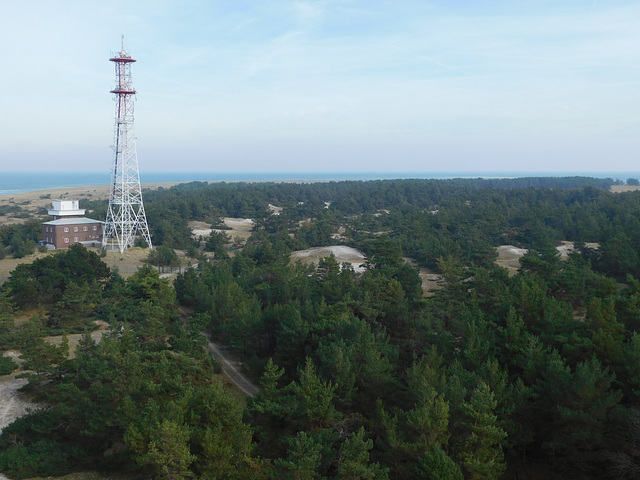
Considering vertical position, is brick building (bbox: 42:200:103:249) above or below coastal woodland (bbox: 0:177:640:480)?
above

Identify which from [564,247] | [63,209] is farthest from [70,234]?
[564,247]

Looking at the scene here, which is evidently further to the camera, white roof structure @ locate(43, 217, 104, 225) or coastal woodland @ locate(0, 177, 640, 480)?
white roof structure @ locate(43, 217, 104, 225)

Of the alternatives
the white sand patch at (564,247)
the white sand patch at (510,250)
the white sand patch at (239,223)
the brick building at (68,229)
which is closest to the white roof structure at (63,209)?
the brick building at (68,229)

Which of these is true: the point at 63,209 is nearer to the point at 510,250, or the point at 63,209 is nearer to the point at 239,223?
the point at 239,223

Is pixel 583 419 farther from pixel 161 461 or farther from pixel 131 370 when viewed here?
pixel 131 370

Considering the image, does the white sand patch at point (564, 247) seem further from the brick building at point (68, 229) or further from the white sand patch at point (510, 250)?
the brick building at point (68, 229)

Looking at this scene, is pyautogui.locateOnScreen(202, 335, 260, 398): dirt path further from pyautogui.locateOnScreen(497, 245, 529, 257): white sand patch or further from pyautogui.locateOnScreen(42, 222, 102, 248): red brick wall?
pyautogui.locateOnScreen(497, 245, 529, 257): white sand patch

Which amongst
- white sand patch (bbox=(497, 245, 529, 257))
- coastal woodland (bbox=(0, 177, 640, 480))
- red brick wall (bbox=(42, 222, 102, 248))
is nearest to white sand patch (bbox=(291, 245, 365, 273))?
white sand patch (bbox=(497, 245, 529, 257))

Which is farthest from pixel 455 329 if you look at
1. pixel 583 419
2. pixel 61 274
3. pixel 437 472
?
pixel 61 274
